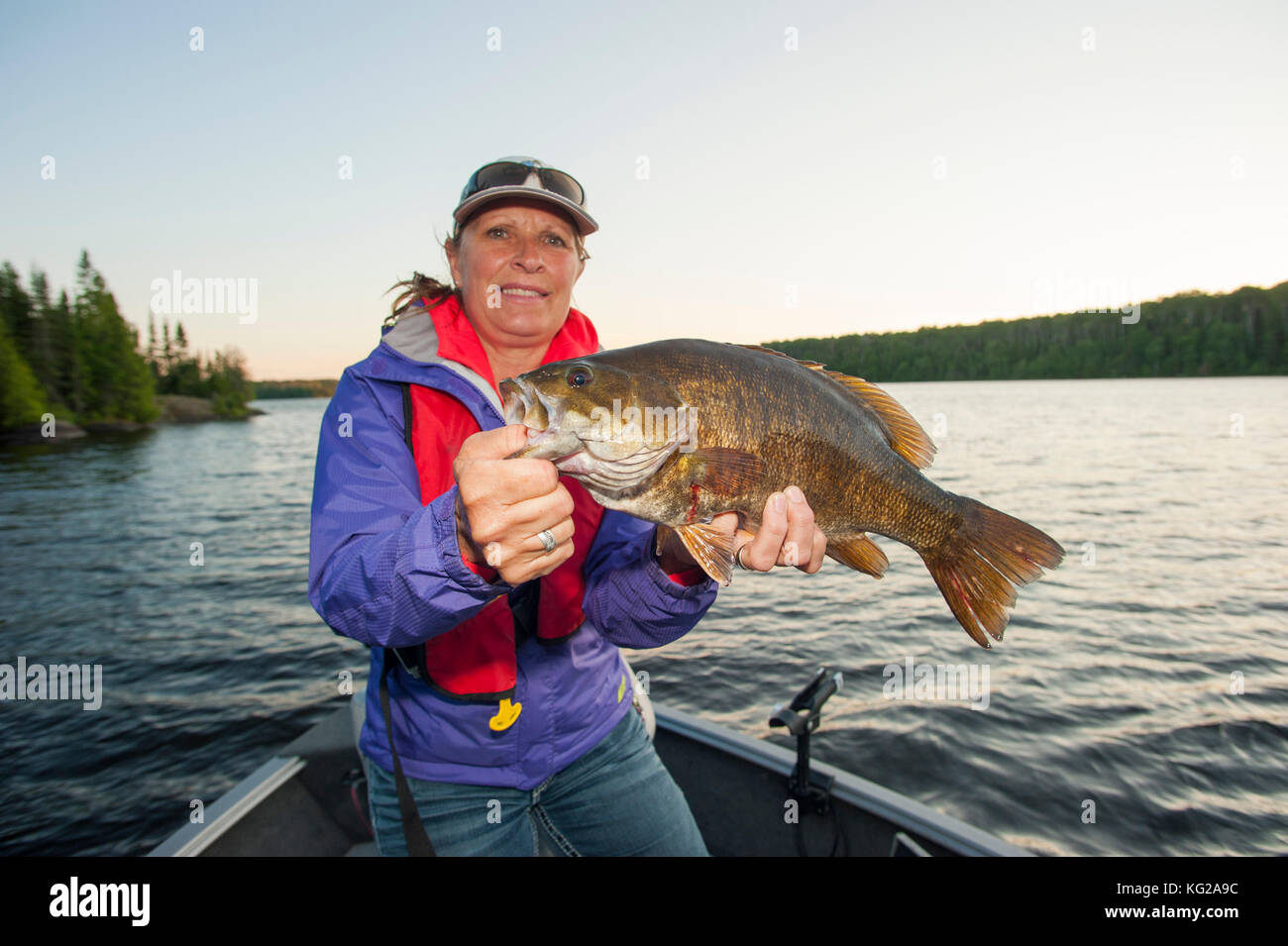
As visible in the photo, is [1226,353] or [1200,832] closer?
[1200,832]

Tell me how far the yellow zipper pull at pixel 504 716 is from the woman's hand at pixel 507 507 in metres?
1.13

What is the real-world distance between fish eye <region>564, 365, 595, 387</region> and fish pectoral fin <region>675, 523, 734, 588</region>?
27.0 inches

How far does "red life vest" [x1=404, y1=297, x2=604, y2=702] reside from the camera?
2.86 metres

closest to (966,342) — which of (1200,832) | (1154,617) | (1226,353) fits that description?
(1226,353)

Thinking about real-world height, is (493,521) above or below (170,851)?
above

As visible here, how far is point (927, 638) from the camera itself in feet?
36.4

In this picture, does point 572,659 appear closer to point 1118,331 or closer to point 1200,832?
point 1200,832

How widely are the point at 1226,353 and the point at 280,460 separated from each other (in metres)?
97.2

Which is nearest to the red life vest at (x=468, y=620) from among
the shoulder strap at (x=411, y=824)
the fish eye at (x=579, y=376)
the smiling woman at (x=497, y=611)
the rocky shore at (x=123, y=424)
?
the smiling woman at (x=497, y=611)

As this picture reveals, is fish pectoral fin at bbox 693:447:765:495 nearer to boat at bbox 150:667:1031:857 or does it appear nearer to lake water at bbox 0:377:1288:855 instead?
boat at bbox 150:667:1031:857

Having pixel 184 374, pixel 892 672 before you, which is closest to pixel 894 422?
pixel 892 672

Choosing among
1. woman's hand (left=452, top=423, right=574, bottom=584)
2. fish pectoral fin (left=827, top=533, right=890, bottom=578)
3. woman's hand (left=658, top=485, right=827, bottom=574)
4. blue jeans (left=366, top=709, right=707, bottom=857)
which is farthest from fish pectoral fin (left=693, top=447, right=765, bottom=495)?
blue jeans (left=366, top=709, right=707, bottom=857)

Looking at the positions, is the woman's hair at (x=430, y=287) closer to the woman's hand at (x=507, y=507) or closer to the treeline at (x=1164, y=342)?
the woman's hand at (x=507, y=507)

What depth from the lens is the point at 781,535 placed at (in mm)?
2721
